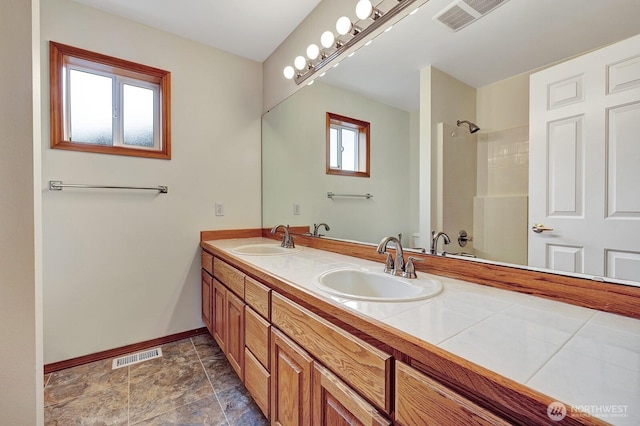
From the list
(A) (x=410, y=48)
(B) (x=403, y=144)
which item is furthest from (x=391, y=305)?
(A) (x=410, y=48)

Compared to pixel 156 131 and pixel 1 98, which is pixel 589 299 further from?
pixel 156 131

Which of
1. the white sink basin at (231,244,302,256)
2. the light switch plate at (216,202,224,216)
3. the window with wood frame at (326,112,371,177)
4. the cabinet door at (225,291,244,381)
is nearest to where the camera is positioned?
the cabinet door at (225,291,244,381)

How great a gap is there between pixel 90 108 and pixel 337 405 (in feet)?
7.72

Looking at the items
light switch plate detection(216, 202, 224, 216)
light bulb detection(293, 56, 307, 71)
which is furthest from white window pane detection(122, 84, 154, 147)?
light bulb detection(293, 56, 307, 71)

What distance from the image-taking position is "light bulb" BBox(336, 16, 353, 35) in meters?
1.47

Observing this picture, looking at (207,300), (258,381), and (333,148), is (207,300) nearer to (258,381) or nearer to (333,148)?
(258,381)

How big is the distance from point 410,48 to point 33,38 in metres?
1.43

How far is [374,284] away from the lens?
46.6 inches

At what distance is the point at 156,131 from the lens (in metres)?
2.09

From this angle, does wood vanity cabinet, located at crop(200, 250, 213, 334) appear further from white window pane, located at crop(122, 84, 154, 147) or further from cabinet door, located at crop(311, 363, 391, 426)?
cabinet door, located at crop(311, 363, 391, 426)

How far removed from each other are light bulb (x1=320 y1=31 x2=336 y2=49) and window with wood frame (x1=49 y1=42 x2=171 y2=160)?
1.24m

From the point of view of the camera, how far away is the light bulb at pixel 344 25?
1.47 m

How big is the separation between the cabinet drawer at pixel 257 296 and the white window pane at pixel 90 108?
5.05 ft

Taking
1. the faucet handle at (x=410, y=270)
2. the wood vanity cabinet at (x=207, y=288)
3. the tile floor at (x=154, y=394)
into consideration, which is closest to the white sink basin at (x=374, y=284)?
the faucet handle at (x=410, y=270)
